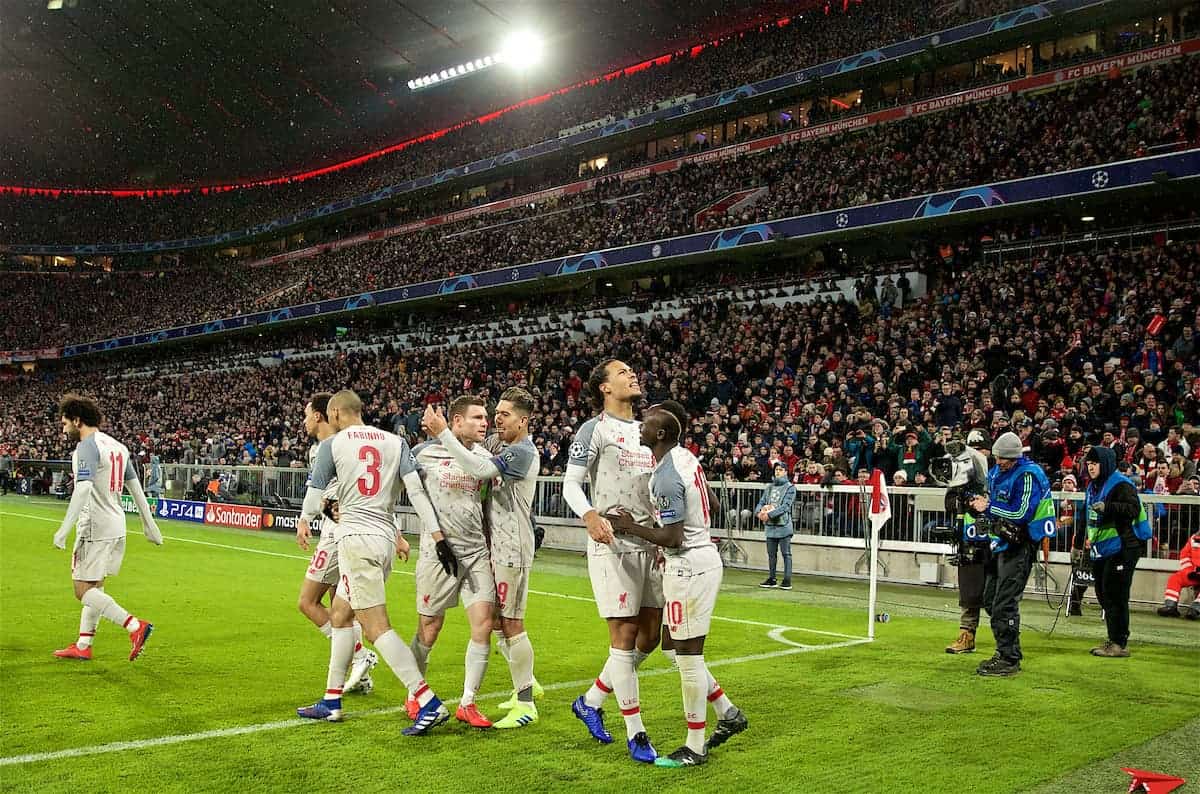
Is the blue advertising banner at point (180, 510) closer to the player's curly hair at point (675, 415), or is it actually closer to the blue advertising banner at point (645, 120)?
the player's curly hair at point (675, 415)

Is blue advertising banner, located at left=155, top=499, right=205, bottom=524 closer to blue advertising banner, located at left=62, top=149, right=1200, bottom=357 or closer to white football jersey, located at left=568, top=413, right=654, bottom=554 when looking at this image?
blue advertising banner, located at left=62, top=149, right=1200, bottom=357

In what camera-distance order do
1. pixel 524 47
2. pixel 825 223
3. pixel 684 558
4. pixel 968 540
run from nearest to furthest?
pixel 684 558 < pixel 968 540 < pixel 825 223 < pixel 524 47

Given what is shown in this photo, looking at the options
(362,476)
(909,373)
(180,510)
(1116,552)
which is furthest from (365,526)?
(180,510)

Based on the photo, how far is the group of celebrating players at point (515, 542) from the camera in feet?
18.8

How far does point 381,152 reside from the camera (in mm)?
63438

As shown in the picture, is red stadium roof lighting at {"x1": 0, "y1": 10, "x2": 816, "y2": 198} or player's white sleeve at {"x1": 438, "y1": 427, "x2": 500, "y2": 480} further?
red stadium roof lighting at {"x1": 0, "y1": 10, "x2": 816, "y2": 198}

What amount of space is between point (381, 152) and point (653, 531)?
6175 cm

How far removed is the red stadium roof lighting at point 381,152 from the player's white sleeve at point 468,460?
1625 inches

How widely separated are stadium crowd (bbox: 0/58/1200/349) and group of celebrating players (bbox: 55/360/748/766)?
23.4 metres

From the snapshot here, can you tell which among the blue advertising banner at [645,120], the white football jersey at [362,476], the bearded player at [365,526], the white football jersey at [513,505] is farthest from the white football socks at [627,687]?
the blue advertising banner at [645,120]

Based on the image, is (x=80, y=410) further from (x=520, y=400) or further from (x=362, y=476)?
(x=520, y=400)

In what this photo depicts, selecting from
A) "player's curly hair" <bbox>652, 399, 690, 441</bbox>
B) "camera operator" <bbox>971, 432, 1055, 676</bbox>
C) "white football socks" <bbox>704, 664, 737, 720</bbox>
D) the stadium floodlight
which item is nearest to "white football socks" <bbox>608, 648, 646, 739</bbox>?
"white football socks" <bbox>704, 664, 737, 720</bbox>

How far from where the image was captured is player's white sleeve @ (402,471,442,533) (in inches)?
253

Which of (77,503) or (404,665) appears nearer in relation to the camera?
(404,665)
